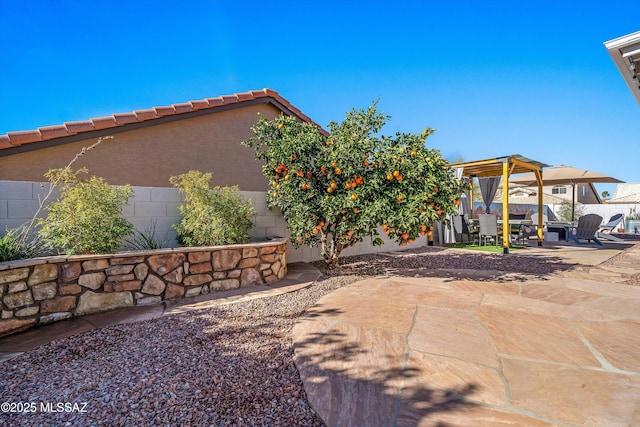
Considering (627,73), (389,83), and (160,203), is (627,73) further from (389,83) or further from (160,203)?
(160,203)

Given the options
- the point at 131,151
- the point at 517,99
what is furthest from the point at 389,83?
the point at 131,151

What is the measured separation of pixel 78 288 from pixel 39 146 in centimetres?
296

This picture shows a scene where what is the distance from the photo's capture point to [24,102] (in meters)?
8.09

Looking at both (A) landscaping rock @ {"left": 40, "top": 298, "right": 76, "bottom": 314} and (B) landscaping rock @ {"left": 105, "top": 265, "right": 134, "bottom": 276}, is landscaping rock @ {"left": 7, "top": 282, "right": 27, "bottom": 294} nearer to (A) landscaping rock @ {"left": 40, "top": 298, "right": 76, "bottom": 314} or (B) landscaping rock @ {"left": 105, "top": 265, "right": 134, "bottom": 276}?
(A) landscaping rock @ {"left": 40, "top": 298, "right": 76, "bottom": 314}

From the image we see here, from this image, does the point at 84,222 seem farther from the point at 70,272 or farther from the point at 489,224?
the point at 489,224

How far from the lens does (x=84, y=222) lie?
3877mm

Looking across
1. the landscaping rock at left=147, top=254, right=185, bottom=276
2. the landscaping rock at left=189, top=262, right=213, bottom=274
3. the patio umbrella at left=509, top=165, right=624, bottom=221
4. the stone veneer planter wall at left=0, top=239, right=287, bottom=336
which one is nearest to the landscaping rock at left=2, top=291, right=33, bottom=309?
the stone veneer planter wall at left=0, top=239, right=287, bottom=336

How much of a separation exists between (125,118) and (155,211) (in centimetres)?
199

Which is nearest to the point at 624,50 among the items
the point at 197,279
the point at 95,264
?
the point at 197,279

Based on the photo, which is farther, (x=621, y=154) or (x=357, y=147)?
(x=621, y=154)

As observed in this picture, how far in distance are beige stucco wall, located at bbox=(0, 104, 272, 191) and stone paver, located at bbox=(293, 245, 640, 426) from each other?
427cm

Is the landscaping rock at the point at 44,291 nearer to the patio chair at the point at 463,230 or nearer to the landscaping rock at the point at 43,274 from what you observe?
the landscaping rock at the point at 43,274

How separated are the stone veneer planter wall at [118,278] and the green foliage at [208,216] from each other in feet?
Result: 1.09

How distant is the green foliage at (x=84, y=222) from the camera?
12.6 feet
